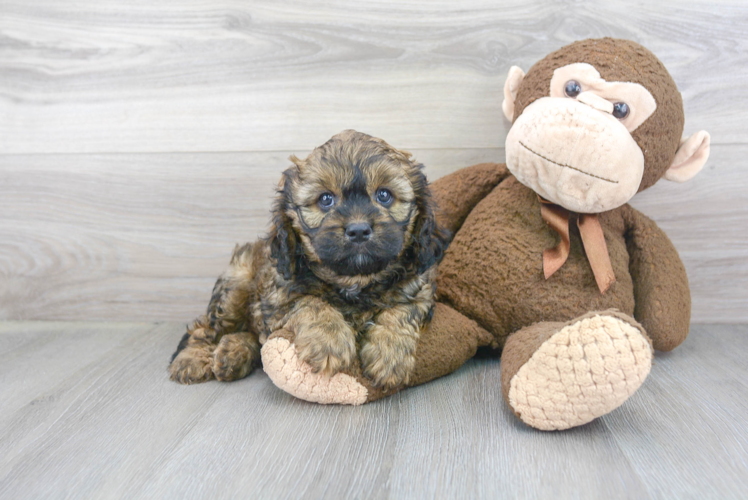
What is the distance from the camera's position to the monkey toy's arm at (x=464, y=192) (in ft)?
6.31

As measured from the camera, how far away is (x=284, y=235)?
156 cm

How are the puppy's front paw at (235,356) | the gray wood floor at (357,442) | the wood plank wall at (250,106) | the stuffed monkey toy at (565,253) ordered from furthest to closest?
1. the wood plank wall at (250,106)
2. the puppy's front paw at (235,356)
3. the stuffed monkey toy at (565,253)
4. the gray wood floor at (357,442)

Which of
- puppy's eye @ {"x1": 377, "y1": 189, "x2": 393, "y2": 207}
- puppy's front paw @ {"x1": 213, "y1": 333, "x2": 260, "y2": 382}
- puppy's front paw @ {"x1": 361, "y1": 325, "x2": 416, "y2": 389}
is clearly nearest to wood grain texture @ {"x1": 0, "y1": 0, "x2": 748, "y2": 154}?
puppy's eye @ {"x1": 377, "y1": 189, "x2": 393, "y2": 207}

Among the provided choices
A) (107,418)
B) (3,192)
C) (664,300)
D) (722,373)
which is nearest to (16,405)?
(107,418)

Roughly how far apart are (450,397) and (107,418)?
37.1 inches

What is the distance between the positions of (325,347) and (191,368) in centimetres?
55

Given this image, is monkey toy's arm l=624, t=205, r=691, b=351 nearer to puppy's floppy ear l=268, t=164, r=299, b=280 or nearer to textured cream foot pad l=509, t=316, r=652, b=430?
textured cream foot pad l=509, t=316, r=652, b=430

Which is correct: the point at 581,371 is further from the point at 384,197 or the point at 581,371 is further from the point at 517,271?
the point at 384,197

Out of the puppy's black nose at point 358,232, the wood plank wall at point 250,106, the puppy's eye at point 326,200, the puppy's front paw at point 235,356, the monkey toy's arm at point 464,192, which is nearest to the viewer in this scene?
the puppy's black nose at point 358,232

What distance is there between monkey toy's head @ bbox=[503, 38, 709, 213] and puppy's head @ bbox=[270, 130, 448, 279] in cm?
34

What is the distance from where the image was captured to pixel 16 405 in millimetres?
1579

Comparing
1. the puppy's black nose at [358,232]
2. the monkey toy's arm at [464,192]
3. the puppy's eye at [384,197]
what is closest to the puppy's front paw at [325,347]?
the puppy's black nose at [358,232]

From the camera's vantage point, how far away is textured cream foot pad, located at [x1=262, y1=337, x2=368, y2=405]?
1453 mm

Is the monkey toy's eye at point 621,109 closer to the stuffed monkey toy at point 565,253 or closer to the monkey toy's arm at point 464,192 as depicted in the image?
the stuffed monkey toy at point 565,253
